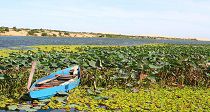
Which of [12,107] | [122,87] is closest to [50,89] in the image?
[12,107]

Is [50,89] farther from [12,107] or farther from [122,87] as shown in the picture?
[122,87]

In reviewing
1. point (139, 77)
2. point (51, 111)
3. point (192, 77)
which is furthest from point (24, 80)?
point (192, 77)

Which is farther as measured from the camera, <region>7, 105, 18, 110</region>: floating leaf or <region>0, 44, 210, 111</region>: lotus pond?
<region>0, 44, 210, 111</region>: lotus pond

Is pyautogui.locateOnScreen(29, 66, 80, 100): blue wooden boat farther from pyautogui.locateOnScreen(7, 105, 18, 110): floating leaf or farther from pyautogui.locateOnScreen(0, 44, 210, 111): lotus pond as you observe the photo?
A: pyautogui.locateOnScreen(7, 105, 18, 110): floating leaf

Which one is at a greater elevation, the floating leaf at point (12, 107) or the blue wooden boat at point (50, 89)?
the blue wooden boat at point (50, 89)

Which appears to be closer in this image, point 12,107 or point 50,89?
point 12,107

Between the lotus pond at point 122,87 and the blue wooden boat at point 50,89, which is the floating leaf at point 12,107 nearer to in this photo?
the lotus pond at point 122,87

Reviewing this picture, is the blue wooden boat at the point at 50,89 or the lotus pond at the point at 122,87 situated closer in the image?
the blue wooden boat at the point at 50,89

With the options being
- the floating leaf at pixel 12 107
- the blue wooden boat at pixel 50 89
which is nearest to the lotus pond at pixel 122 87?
the floating leaf at pixel 12 107

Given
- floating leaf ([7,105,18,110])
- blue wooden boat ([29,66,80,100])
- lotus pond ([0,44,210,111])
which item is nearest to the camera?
floating leaf ([7,105,18,110])

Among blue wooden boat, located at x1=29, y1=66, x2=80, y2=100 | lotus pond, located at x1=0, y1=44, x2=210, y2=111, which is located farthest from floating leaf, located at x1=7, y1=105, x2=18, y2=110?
blue wooden boat, located at x1=29, y1=66, x2=80, y2=100

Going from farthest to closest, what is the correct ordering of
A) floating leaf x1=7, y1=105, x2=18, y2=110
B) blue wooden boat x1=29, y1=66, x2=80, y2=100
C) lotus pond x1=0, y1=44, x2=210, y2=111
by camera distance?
1. lotus pond x1=0, y1=44, x2=210, y2=111
2. blue wooden boat x1=29, y1=66, x2=80, y2=100
3. floating leaf x1=7, y1=105, x2=18, y2=110

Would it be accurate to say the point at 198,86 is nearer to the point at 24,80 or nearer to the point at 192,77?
the point at 192,77

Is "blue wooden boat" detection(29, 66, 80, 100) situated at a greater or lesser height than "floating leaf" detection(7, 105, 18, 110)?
greater
